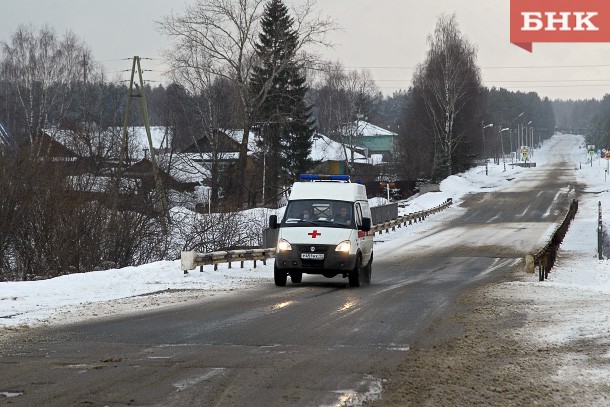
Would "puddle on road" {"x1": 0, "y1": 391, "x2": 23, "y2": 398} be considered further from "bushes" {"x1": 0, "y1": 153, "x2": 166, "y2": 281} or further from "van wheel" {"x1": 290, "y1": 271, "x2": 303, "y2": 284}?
"bushes" {"x1": 0, "y1": 153, "x2": 166, "y2": 281}

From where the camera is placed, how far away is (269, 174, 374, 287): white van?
2181 centimetres

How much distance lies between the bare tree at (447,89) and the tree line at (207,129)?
0.14 metres

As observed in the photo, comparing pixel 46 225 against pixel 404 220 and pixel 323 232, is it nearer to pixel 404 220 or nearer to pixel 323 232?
pixel 323 232

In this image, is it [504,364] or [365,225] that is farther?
[365,225]

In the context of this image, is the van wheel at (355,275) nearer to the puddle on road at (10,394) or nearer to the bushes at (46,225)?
the bushes at (46,225)

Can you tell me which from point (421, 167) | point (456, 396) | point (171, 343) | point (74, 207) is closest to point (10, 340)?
point (171, 343)

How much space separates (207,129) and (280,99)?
215 inches

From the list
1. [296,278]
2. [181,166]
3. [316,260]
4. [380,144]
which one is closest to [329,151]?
[380,144]

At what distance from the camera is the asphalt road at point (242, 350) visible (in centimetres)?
872

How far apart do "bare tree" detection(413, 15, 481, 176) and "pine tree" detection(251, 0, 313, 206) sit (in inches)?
915

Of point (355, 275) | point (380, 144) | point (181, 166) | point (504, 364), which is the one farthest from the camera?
point (380, 144)

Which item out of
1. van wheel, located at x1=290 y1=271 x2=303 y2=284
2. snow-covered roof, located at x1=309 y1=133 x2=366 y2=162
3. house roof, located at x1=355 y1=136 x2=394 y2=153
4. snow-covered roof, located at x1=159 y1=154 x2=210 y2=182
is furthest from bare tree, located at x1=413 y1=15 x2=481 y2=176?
house roof, located at x1=355 y1=136 x2=394 y2=153

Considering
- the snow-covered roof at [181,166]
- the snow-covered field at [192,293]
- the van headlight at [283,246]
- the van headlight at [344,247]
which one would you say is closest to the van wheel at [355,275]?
the van headlight at [344,247]

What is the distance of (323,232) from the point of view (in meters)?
22.0
